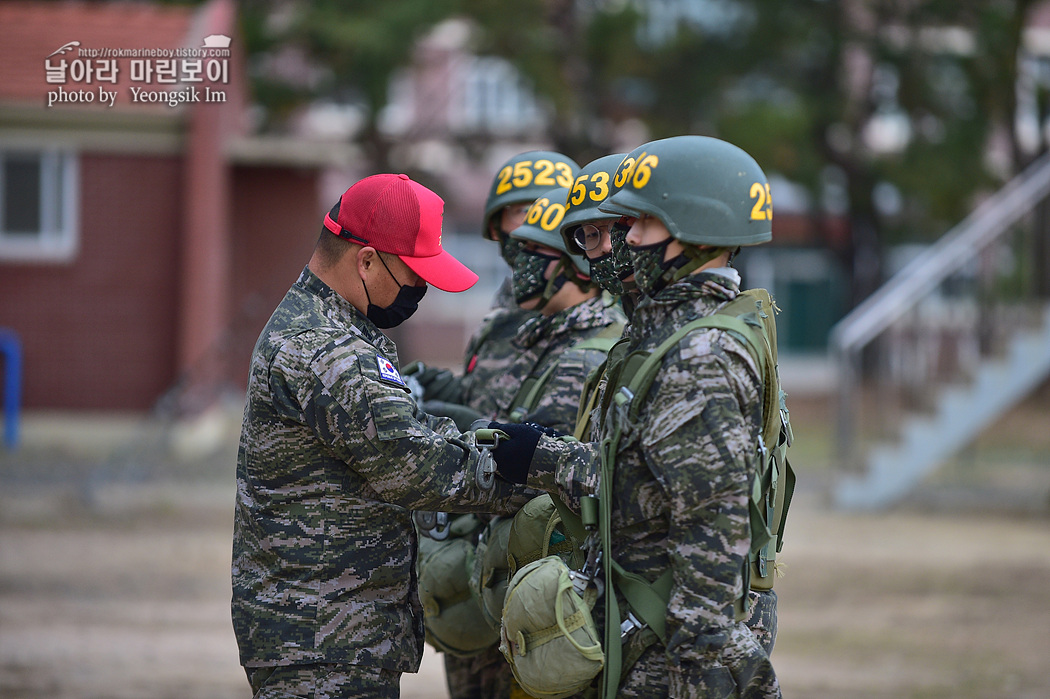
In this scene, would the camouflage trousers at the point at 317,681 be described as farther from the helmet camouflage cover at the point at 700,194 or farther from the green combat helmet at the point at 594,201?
the helmet camouflage cover at the point at 700,194

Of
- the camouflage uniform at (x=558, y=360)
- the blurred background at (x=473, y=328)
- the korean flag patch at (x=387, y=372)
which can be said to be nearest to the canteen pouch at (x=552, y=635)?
the korean flag patch at (x=387, y=372)

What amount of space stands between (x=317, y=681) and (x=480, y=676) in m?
1.46

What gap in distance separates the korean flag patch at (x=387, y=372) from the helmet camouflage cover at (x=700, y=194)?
2.48 ft

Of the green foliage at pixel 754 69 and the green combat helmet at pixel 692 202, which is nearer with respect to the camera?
the green combat helmet at pixel 692 202

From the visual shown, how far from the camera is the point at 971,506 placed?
1277cm

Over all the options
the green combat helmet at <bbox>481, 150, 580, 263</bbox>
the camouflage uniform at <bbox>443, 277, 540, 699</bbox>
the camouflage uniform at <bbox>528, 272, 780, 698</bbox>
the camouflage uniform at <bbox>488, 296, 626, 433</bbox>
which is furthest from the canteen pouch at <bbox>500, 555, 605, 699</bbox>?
the green combat helmet at <bbox>481, 150, 580, 263</bbox>

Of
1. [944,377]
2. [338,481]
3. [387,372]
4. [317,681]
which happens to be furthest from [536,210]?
[944,377]

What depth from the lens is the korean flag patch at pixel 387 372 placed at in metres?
3.13

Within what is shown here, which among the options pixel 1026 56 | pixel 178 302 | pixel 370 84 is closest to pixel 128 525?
pixel 178 302

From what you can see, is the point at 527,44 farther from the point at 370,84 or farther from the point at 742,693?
the point at 742,693

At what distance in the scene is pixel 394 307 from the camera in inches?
132

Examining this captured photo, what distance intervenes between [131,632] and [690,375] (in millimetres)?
5815

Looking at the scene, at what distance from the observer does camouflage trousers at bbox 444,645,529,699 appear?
4350mm

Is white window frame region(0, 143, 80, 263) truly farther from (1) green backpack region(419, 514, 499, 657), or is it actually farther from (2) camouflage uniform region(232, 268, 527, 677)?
(2) camouflage uniform region(232, 268, 527, 677)
